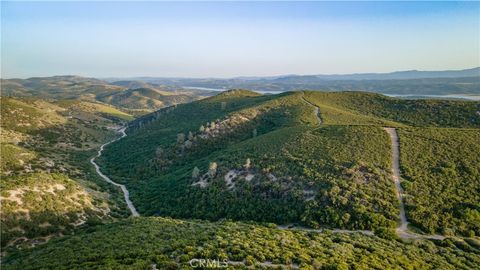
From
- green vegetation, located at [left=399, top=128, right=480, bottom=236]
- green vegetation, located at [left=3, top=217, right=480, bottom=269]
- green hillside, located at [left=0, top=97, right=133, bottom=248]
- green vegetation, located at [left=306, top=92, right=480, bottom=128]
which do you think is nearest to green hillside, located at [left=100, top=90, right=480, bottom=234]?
green vegetation, located at [left=306, top=92, right=480, bottom=128]

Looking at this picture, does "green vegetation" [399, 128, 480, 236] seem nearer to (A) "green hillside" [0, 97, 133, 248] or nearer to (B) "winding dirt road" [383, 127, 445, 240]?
(B) "winding dirt road" [383, 127, 445, 240]

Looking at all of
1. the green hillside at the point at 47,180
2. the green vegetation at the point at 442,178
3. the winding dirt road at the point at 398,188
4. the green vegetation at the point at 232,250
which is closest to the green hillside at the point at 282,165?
the winding dirt road at the point at 398,188

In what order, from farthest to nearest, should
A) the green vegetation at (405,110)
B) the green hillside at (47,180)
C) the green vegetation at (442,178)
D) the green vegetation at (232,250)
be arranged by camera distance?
the green vegetation at (405,110) → the green vegetation at (442,178) → the green hillside at (47,180) → the green vegetation at (232,250)

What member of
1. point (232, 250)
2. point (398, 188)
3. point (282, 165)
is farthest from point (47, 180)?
point (398, 188)

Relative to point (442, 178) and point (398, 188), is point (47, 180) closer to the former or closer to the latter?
point (398, 188)

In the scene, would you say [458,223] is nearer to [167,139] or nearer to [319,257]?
[319,257]

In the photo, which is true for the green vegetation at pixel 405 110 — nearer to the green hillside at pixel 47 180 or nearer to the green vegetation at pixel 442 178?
the green vegetation at pixel 442 178
